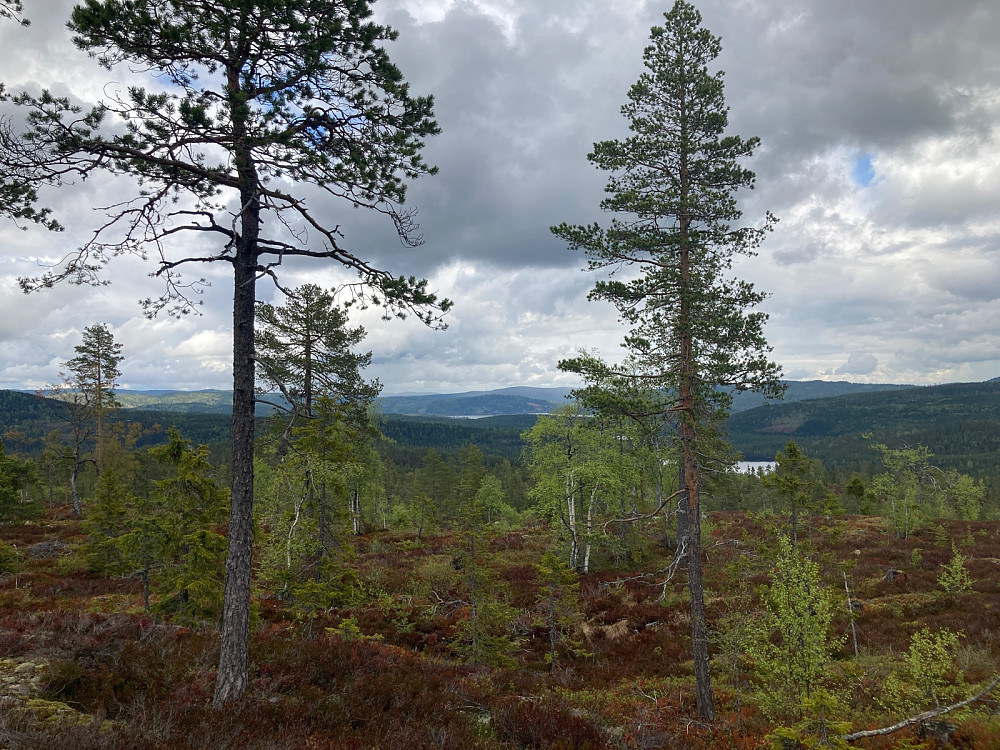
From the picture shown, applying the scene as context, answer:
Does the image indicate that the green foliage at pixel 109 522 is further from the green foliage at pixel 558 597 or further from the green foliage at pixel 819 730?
the green foliage at pixel 819 730

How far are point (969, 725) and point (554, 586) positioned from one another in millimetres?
9503

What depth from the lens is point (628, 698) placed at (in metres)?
12.4

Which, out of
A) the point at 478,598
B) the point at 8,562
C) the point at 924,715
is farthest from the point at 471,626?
the point at 8,562

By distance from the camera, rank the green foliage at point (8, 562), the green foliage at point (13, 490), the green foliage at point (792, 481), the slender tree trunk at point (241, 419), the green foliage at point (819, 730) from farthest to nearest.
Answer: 1. the green foliage at point (13, 490)
2. the green foliage at point (792, 481)
3. the green foliage at point (8, 562)
4. the slender tree trunk at point (241, 419)
5. the green foliage at point (819, 730)

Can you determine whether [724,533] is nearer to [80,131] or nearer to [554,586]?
[554,586]

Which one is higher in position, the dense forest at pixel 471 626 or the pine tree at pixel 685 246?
the pine tree at pixel 685 246

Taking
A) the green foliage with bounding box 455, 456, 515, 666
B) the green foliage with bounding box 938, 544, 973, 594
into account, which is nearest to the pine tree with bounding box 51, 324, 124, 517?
the green foliage with bounding box 455, 456, 515, 666

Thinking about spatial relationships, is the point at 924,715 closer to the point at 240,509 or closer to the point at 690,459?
the point at 690,459

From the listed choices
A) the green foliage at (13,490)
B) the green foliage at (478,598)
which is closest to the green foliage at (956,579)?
the green foliage at (478,598)

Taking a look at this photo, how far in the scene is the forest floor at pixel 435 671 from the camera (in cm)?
637

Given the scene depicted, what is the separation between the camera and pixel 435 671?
10.8 m

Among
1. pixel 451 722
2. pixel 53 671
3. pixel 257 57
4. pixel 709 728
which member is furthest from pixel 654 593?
pixel 257 57

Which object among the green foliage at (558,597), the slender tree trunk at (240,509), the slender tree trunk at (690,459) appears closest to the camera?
the slender tree trunk at (240,509)

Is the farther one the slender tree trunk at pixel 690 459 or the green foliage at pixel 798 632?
the slender tree trunk at pixel 690 459
